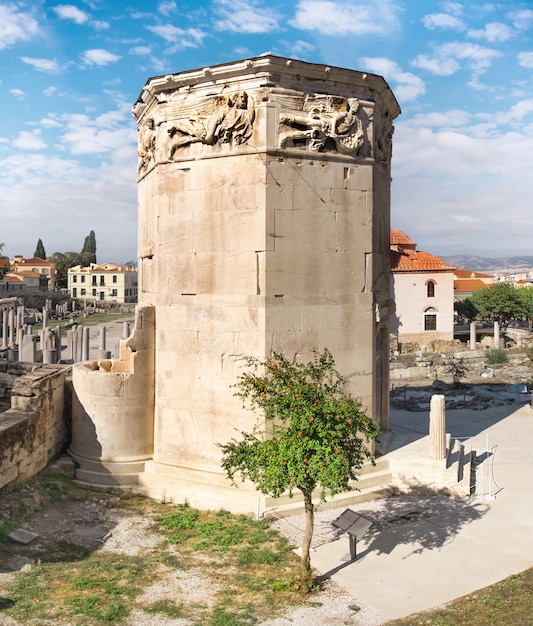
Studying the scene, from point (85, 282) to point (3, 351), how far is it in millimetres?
56244

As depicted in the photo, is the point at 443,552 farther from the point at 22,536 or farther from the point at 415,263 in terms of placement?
the point at 415,263

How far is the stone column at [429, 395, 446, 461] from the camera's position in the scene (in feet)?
35.6

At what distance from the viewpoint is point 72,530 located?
8992 mm

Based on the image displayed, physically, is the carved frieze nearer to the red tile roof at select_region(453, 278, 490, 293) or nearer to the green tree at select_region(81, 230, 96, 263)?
the red tile roof at select_region(453, 278, 490, 293)

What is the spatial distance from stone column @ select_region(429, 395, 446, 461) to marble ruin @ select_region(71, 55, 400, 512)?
121 centimetres

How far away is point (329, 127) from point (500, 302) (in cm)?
4848

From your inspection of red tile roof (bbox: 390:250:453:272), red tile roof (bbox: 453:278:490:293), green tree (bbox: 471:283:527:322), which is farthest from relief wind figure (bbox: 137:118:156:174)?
red tile roof (bbox: 453:278:490:293)

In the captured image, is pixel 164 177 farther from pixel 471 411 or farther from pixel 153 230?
pixel 471 411

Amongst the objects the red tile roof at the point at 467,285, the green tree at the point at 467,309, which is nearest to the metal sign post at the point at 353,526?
the green tree at the point at 467,309

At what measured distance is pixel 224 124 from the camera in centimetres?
998

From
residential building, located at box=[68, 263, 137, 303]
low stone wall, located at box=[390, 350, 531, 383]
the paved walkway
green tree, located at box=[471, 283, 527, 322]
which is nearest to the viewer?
the paved walkway

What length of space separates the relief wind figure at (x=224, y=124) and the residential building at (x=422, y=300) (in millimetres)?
35892

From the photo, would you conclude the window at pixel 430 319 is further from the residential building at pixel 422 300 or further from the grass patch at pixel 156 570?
the grass patch at pixel 156 570

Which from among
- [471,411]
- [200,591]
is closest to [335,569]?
[200,591]
